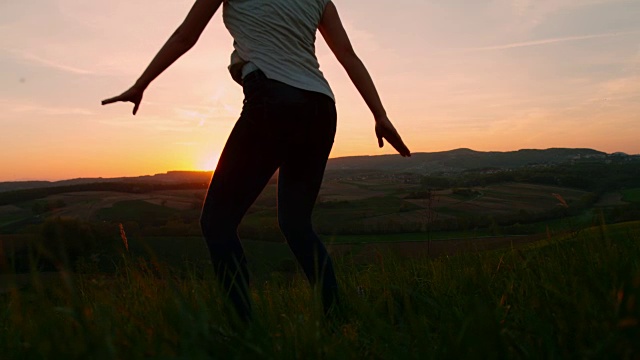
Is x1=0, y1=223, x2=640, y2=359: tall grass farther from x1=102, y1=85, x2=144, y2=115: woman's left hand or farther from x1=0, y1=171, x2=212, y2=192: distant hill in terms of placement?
x1=0, y1=171, x2=212, y2=192: distant hill

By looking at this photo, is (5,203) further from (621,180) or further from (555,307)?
(621,180)

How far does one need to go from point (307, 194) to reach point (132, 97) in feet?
3.51

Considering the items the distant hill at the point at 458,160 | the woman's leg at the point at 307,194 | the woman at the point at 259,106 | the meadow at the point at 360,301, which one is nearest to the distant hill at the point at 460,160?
the distant hill at the point at 458,160

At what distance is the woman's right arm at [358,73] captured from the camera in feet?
9.88

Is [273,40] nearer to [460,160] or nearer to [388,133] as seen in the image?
[388,133]

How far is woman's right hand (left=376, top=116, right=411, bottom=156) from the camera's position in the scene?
9.86ft

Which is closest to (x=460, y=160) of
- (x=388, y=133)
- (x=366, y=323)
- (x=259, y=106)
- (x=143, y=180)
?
(x=143, y=180)

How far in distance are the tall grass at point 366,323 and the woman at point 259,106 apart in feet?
0.85

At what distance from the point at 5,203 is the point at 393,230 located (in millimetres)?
31315

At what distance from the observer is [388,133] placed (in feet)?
9.91

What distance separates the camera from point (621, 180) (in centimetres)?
3956

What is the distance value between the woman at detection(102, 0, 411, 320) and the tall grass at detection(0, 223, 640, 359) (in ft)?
0.85

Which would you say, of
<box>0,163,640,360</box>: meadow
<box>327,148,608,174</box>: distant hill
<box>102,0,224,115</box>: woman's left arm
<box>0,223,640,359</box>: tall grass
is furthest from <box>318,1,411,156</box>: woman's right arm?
<box>327,148,608,174</box>: distant hill

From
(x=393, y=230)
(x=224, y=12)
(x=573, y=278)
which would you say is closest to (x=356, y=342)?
(x=573, y=278)
